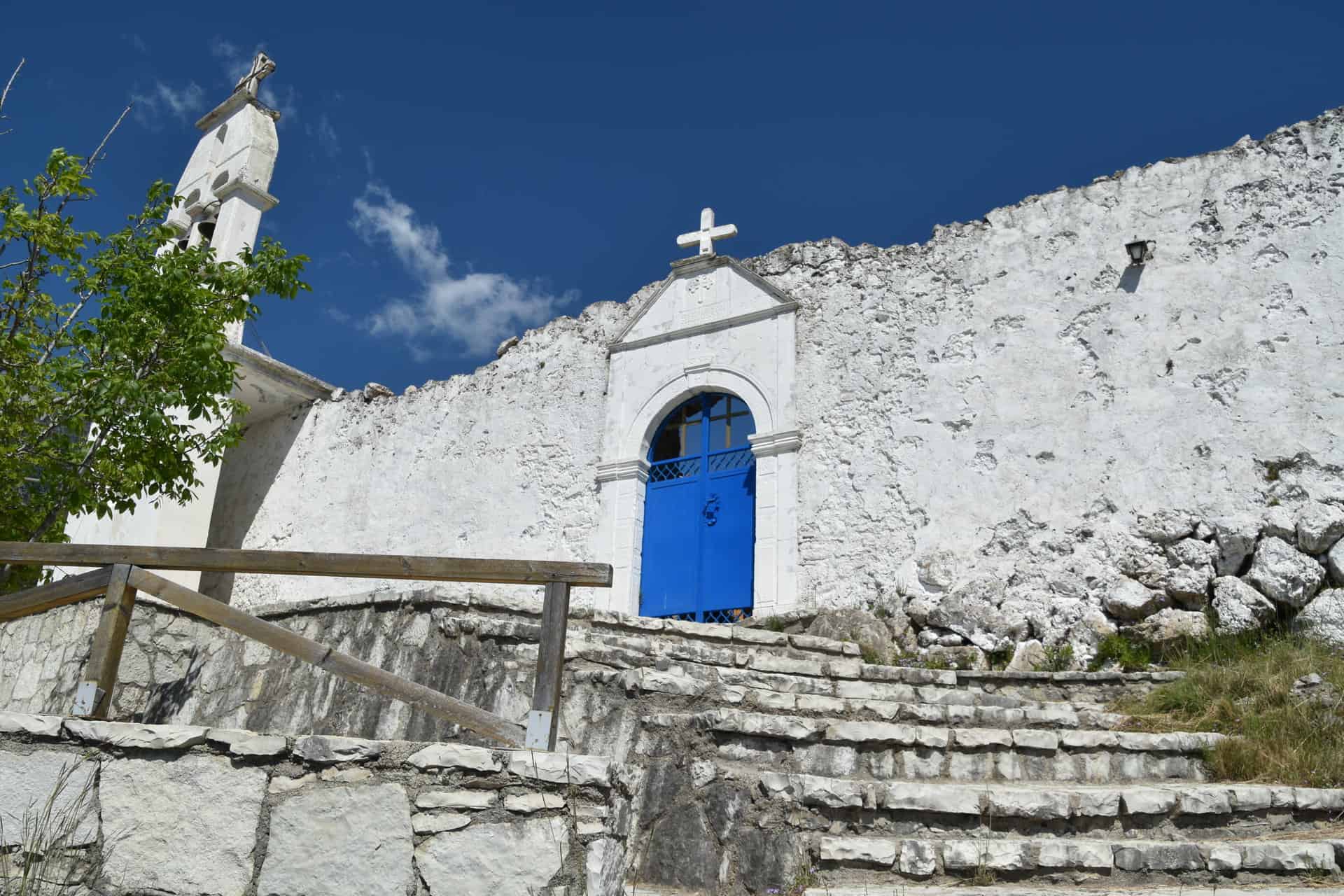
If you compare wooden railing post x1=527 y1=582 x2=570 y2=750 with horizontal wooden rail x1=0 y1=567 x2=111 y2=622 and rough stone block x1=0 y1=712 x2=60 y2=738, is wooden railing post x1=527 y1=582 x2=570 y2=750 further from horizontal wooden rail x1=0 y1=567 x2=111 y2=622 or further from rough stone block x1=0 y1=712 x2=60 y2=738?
horizontal wooden rail x1=0 y1=567 x2=111 y2=622

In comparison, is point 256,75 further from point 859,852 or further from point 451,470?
point 859,852

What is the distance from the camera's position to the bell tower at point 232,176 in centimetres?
1181

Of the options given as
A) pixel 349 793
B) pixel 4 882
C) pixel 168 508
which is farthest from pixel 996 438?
pixel 168 508

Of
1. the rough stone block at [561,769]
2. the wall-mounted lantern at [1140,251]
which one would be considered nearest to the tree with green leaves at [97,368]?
the rough stone block at [561,769]

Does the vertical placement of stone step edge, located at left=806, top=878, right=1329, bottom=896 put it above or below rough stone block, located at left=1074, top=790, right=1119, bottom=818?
below

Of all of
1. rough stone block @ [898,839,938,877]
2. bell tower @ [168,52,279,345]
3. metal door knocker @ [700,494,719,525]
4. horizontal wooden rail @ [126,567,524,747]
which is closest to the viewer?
horizontal wooden rail @ [126,567,524,747]

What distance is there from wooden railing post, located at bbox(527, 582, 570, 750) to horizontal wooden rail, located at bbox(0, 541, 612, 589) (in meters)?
0.06

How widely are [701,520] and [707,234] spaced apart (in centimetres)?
262

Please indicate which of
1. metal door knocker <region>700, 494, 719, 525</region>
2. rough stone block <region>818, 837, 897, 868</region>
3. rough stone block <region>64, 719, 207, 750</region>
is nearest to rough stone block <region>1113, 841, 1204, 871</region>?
rough stone block <region>818, 837, 897, 868</region>

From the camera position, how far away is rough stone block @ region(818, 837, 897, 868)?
3.74 metres

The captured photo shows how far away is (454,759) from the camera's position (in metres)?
2.94

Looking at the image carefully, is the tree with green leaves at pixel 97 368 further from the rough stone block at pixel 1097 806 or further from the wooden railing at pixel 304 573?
the rough stone block at pixel 1097 806

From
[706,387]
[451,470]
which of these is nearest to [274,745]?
[706,387]

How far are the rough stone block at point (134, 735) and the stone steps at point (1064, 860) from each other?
2.06 meters
